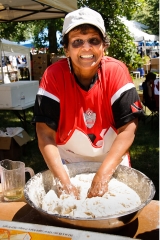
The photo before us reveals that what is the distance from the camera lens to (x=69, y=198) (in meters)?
1.20

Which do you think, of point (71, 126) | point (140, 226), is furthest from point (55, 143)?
point (140, 226)

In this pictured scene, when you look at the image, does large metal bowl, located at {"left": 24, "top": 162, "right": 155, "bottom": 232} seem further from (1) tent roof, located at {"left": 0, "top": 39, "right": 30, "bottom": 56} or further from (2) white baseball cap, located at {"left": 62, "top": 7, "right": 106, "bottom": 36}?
(1) tent roof, located at {"left": 0, "top": 39, "right": 30, "bottom": 56}

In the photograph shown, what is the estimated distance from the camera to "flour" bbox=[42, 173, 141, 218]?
111cm

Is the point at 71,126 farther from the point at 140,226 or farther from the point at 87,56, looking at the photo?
the point at 140,226

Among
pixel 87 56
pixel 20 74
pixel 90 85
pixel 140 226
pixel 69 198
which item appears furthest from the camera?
pixel 20 74

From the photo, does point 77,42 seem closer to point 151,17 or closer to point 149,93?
point 149,93

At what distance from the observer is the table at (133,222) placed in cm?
105

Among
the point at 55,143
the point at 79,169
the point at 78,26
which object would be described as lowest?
the point at 79,169

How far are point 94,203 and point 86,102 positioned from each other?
0.49 m

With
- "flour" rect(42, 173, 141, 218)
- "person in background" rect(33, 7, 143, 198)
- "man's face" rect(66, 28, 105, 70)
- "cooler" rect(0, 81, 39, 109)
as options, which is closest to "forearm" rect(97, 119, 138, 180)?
"person in background" rect(33, 7, 143, 198)

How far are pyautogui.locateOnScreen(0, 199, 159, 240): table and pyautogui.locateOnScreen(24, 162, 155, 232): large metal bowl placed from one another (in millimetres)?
55

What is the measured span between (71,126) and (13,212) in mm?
480

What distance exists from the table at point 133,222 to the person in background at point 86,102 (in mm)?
203

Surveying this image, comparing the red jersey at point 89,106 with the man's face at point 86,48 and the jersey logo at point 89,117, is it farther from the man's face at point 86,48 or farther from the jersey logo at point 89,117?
the man's face at point 86,48
